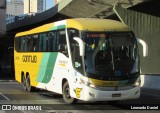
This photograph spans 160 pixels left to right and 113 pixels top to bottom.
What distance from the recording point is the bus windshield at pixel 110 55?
14.2 m

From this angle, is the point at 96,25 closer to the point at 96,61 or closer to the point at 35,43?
Result: the point at 96,61

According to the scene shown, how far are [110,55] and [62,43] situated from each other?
2449 millimetres

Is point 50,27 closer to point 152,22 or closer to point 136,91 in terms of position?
point 136,91

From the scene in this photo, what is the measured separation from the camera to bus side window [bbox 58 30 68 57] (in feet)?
51.7

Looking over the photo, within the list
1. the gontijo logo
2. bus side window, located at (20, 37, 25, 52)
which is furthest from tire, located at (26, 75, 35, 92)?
bus side window, located at (20, 37, 25, 52)

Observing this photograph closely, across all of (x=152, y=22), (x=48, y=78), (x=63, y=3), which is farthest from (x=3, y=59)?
(x=48, y=78)

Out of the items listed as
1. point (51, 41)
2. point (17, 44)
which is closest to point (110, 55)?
point (51, 41)

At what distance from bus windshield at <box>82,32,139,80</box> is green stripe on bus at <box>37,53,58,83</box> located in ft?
9.58

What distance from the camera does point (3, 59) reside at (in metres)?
90.3

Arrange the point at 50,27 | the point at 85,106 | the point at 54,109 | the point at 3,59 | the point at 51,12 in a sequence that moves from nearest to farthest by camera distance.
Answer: the point at 54,109, the point at 85,106, the point at 50,27, the point at 51,12, the point at 3,59

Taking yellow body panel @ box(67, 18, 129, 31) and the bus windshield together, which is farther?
yellow body panel @ box(67, 18, 129, 31)

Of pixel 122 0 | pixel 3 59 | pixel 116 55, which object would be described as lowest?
pixel 3 59

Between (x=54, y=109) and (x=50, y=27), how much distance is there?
4780 millimetres

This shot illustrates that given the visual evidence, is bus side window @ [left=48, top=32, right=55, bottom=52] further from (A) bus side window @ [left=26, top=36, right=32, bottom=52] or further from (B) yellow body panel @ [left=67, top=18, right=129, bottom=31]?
(A) bus side window @ [left=26, top=36, right=32, bottom=52]
